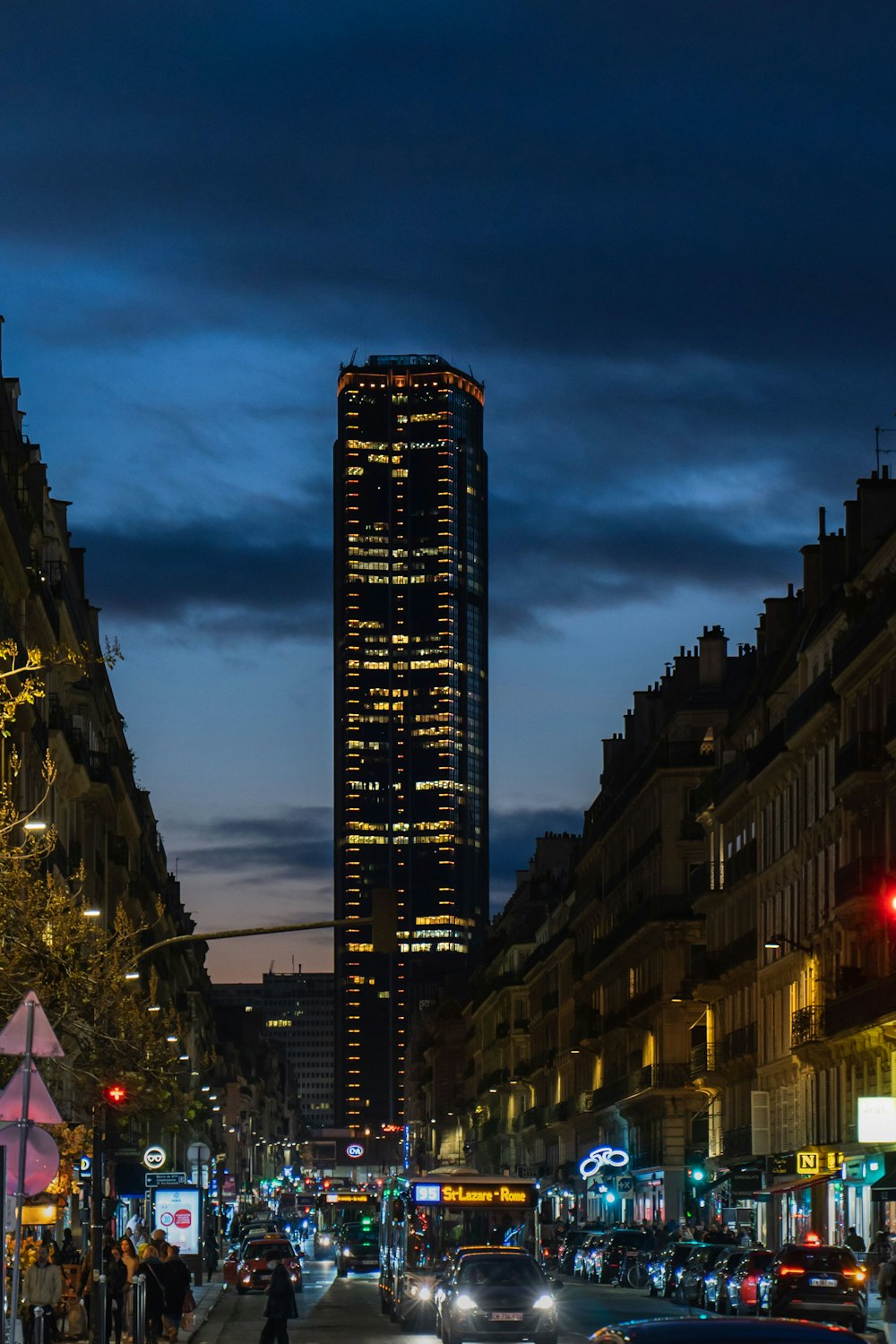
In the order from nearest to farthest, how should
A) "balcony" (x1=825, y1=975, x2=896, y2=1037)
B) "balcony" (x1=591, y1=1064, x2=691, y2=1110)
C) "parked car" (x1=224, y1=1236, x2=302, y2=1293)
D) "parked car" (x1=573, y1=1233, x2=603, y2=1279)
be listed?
"balcony" (x1=825, y1=975, x2=896, y2=1037)
"parked car" (x1=224, y1=1236, x2=302, y2=1293)
"parked car" (x1=573, y1=1233, x2=603, y2=1279)
"balcony" (x1=591, y1=1064, x2=691, y2=1110)

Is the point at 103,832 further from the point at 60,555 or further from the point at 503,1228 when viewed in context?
the point at 503,1228

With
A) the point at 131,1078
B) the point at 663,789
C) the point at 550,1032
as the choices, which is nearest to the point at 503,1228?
the point at 131,1078

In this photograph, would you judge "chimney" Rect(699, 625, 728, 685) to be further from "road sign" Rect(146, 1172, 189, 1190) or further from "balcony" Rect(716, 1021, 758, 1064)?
"road sign" Rect(146, 1172, 189, 1190)

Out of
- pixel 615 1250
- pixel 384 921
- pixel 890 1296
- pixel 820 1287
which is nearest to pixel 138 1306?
pixel 384 921

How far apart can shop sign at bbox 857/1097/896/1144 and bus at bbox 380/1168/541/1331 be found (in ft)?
44.4

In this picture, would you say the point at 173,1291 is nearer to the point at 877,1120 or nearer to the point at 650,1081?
the point at 877,1120

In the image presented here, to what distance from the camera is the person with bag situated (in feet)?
135

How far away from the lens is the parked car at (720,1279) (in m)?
49.4

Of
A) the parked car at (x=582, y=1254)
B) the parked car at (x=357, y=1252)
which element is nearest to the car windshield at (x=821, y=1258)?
the parked car at (x=582, y=1254)

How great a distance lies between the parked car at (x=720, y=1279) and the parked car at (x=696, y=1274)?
0.17m

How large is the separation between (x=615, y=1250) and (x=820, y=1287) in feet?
109

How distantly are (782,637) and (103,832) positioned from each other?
26.0 m

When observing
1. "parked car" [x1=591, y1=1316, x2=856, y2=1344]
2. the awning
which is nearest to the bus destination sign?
the awning

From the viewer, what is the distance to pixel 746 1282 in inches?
1865
